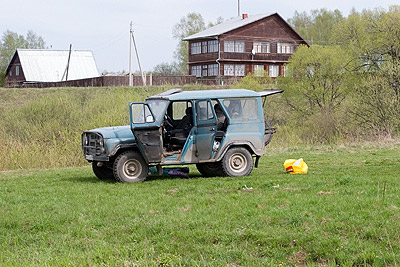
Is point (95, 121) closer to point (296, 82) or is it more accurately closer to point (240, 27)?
point (296, 82)

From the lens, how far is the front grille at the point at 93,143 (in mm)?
16719

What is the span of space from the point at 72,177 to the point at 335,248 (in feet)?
35.0

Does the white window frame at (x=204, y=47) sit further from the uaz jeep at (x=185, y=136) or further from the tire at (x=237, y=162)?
the tire at (x=237, y=162)

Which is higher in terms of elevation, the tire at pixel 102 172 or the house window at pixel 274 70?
the house window at pixel 274 70

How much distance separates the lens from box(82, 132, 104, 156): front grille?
16719 millimetres

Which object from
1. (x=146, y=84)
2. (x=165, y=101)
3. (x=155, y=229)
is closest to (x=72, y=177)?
(x=165, y=101)

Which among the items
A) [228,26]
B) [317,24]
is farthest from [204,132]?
[317,24]

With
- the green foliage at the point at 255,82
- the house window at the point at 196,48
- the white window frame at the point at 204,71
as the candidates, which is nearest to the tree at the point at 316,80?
the green foliage at the point at 255,82

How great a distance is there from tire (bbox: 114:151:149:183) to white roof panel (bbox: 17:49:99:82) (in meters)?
64.4

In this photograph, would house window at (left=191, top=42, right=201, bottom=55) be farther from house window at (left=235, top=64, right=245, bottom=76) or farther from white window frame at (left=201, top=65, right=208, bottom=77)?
house window at (left=235, top=64, right=245, bottom=76)

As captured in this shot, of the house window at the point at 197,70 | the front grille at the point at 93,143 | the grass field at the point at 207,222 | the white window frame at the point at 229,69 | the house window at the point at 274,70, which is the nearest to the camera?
the grass field at the point at 207,222

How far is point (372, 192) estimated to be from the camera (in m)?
12.8

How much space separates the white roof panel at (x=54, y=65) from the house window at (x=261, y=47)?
21.2 meters

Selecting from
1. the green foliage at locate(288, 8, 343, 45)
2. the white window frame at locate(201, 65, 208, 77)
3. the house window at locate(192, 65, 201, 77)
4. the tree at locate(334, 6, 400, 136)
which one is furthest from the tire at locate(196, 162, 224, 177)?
the green foliage at locate(288, 8, 343, 45)
